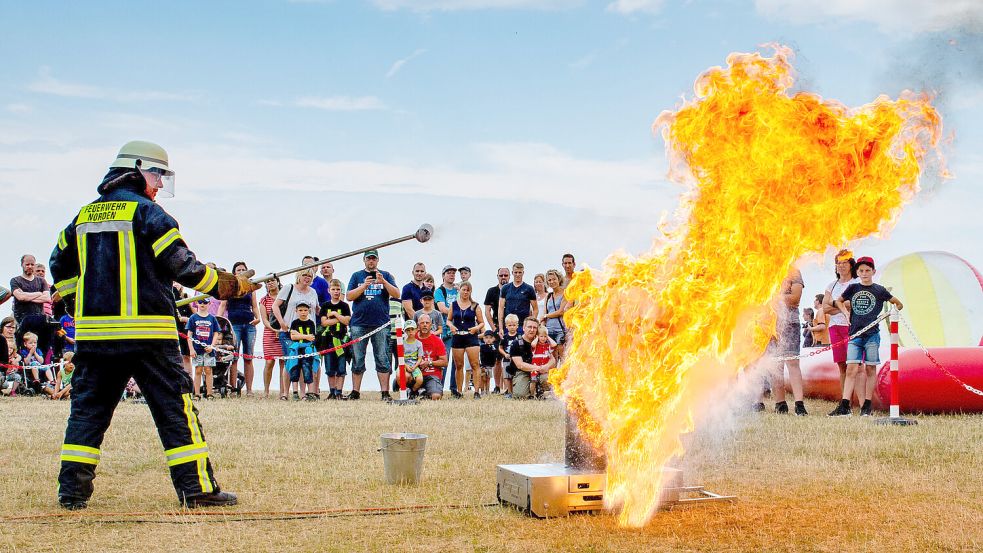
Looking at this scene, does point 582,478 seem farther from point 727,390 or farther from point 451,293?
point 451,293

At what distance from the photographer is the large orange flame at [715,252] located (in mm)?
5723

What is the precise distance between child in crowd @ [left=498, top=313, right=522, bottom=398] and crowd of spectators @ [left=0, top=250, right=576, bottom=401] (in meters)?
0.03

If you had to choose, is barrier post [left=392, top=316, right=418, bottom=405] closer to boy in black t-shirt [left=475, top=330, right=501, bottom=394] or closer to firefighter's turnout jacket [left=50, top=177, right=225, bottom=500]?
boy in black t-shirt [left=475, top=330, right=501, bottom=394]

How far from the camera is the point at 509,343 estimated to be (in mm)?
15719

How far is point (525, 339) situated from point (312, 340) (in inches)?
138

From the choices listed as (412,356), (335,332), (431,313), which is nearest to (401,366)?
(412,356)

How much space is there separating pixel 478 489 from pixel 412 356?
825 cm

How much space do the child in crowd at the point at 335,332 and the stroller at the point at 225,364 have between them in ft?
5.07

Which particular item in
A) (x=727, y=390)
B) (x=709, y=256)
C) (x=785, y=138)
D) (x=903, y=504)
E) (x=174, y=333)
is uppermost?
(x=785, y=138)

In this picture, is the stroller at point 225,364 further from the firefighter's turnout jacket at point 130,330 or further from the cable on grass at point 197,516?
the cable on grass at point 197,516

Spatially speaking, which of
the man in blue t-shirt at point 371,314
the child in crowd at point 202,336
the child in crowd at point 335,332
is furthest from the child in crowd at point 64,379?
the man in blue t-shirt at point 371,314

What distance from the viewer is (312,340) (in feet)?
50.3

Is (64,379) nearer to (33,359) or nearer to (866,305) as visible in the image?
(33,359)

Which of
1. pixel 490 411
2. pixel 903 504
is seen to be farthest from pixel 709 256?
pixel 490 411
